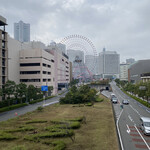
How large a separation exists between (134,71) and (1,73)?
278 ft

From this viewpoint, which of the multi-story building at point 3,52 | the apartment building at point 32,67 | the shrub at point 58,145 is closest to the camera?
the shrub at point 58,145

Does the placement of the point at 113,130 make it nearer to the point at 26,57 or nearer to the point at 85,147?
the point at 85,147

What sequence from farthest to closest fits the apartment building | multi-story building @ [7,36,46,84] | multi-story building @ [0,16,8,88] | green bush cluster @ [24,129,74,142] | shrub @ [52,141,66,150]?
the apartment building, multi-story building @ [7,36,46,84], multi-story building @ [0,16,8,88], green bush cluster @ [24,129,74,142], shrub @ [52,141,66,150]

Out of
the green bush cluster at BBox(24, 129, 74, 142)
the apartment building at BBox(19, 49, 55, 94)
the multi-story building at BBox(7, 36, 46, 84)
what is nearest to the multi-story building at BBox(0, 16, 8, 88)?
the multi-story building at BBox(7, 36, 46, 84)

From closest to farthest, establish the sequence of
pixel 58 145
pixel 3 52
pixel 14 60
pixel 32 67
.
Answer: pixel 58 145
pixel 3 52
pixel 14 60
pixel 32 67

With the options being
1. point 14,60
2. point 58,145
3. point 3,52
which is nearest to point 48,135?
point 58,145

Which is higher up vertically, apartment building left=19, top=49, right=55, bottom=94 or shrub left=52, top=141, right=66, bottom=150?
apartment building left=19, top=49, right=55, bottom=94

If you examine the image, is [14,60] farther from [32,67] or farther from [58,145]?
[58,145]

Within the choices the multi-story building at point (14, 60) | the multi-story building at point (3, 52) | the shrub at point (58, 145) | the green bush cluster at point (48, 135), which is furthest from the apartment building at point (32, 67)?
the shrub at point (58, 145)

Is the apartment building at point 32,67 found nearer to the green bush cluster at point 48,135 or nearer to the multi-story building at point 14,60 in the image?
the multi-story building at point 14,60

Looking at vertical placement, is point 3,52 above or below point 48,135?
above

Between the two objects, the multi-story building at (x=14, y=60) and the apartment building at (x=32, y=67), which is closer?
the multi-story building at (x=14, y=60)

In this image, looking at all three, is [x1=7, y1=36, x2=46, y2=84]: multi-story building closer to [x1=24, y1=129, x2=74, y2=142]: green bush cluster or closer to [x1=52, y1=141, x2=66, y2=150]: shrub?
[x1=24, y1=129, x2=74, y2=142]: green bush cluster

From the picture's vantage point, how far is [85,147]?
43.5 feet
